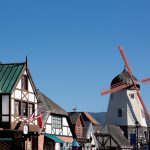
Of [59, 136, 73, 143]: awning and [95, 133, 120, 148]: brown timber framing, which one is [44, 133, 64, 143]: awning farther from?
[95, 133, 120, 148]: brown timber framing

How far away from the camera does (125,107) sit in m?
92.1

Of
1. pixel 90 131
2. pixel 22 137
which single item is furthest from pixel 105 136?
pixel 22 137

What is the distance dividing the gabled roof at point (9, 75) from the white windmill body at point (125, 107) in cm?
4245

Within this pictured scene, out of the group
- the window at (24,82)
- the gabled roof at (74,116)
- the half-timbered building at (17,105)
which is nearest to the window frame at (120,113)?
the gabled roof at (74,116)

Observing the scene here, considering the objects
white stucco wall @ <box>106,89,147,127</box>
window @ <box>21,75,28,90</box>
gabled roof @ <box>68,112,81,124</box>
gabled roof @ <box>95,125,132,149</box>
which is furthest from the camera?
white stucco wall @ <box>106,89,147,127</box>

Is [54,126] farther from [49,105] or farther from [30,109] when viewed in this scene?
[30,109]

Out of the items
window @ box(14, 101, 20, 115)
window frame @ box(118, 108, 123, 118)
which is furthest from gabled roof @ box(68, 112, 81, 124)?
window frame @ box(118, 108, 123, 118)

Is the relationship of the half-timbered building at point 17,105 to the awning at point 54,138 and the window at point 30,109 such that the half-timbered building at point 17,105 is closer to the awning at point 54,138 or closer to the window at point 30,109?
the window at point 30,109

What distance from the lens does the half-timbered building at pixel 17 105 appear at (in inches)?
1898

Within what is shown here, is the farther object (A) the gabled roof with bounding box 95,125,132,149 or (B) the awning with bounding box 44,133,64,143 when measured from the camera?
(A) the gabled roof with bounding box 95,125,132,149

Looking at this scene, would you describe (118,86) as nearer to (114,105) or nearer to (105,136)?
(114,105)

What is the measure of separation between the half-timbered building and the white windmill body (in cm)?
4106

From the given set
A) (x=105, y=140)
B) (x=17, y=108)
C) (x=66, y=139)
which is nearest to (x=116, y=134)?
(x=105, y=140)

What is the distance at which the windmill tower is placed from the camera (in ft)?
301
